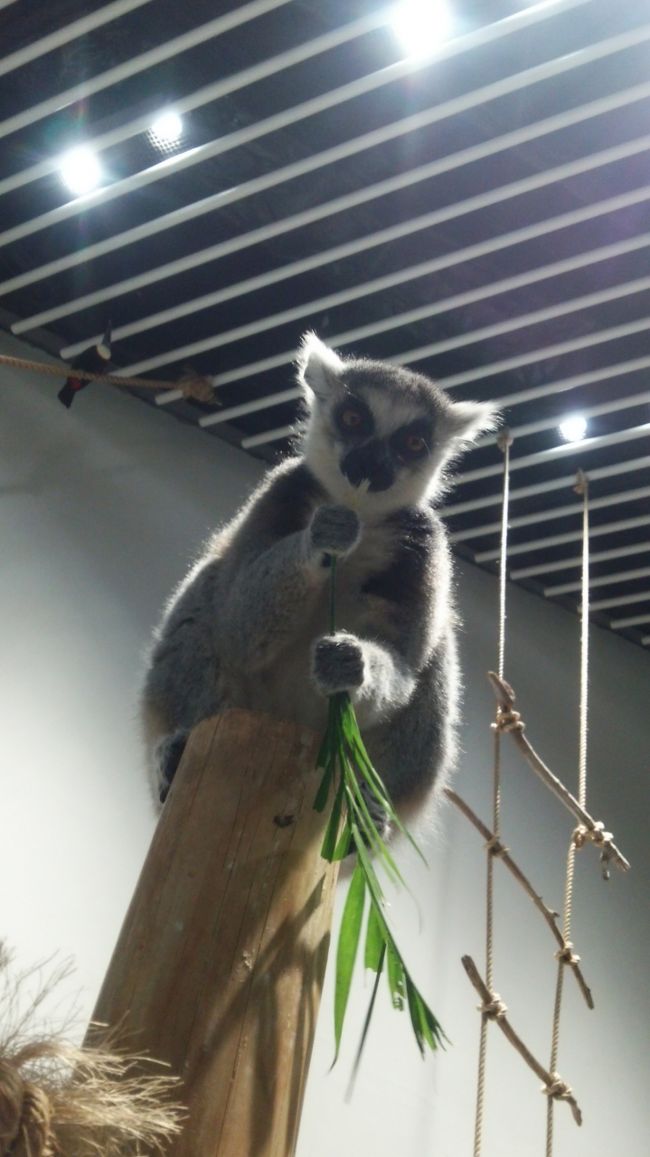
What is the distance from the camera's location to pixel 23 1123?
1.65 m

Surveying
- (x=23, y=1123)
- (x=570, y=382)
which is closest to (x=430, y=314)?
(x=570, y=382)

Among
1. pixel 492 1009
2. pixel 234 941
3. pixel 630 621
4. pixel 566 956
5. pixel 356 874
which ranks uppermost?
pixel 630 621

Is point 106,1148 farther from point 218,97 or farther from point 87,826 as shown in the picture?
point 218,97

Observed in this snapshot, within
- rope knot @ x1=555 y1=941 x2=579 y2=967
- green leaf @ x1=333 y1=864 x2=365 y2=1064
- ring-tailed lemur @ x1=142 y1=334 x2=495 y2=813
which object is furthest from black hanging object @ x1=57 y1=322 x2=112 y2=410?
green leaf @ x1=333 y1=864 x2=365 y2=1064

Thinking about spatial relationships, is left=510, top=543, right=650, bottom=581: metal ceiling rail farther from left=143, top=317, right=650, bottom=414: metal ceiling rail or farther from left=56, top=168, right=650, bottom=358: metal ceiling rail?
left=56, top=168, right=650, bottom=358: metal ceiling rail

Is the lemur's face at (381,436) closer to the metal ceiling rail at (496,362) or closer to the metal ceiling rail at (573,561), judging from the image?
the metal ceiling rail at (496,362)

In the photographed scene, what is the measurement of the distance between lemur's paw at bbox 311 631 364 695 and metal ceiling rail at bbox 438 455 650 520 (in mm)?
2759

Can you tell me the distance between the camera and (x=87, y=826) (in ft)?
13.7

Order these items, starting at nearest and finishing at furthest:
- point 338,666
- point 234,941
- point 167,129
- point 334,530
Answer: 1. point 234,941
2. point 338,666
3. point 334,530
4. point 167,129

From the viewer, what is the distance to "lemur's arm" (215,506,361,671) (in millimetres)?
2756

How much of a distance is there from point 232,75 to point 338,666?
2188 mm

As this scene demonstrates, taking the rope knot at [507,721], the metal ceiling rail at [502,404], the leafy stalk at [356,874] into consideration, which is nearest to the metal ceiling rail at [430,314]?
the metal ceiling rail at [502,404]

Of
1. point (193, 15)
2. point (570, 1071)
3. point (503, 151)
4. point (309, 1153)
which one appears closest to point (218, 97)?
point (193, 15)

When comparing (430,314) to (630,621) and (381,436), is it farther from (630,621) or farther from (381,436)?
(630,621)
